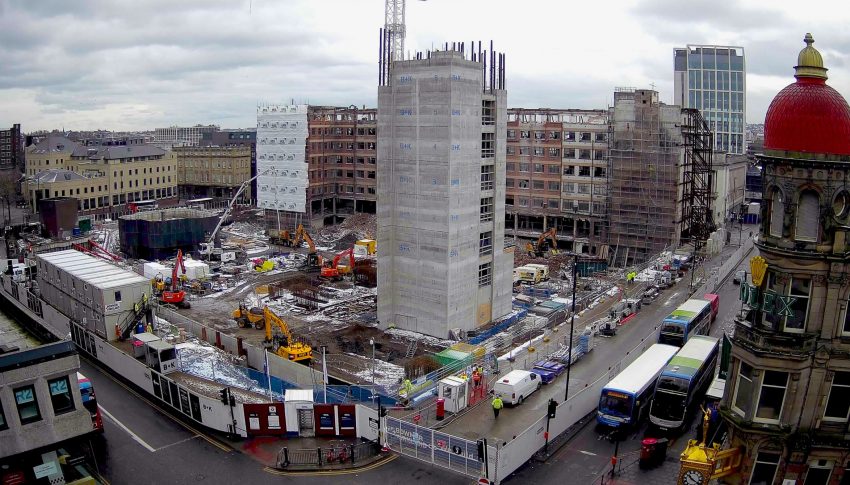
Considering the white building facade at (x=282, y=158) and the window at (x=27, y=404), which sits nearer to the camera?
the window at (x=27, y=404)

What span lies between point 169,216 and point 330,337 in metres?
49.2

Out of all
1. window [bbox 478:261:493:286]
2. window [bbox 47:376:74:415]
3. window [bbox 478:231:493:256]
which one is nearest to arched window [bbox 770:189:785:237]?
window [bbox 47:376:74:415]

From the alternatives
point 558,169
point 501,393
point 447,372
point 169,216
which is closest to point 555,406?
point 501,393

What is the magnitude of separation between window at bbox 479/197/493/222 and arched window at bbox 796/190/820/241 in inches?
1368

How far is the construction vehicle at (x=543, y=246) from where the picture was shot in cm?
8294

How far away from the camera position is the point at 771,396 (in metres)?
19.0

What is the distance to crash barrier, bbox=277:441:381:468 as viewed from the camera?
30688 mm

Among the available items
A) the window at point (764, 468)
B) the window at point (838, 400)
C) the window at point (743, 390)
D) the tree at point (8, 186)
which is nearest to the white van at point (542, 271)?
the window at point (743, 390)

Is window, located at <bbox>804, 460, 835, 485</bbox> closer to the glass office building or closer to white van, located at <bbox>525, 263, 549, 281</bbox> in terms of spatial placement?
white van, located at <bbox>525, 263, 549, 281</bbox>

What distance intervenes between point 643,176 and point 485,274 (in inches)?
1242

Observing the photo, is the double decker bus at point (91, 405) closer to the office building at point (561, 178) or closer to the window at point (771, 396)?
the window at point (771, 396)

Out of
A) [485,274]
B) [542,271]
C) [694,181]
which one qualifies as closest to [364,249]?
[542,271]

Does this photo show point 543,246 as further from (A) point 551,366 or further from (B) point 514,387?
(B) point 514,387

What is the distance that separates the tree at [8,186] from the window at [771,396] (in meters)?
124
